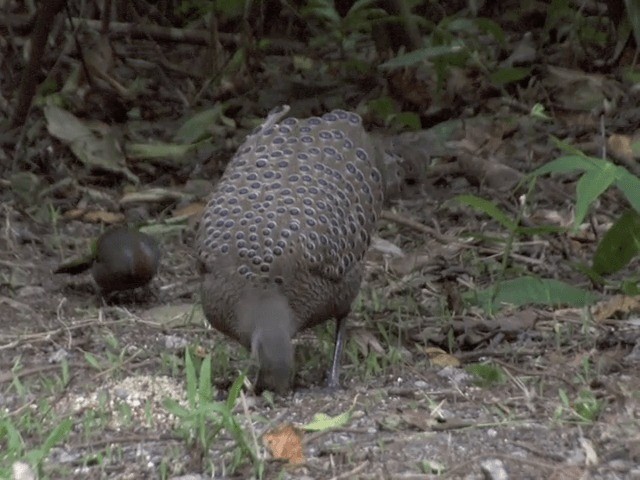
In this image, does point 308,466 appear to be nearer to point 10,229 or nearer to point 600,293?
point 600,293

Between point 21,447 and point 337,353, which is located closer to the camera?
point 21,447

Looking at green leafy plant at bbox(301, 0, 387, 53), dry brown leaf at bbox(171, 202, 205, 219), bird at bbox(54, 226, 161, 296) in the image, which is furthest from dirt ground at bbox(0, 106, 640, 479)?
green leafy plant at bbox(301, 0, 387, 53)

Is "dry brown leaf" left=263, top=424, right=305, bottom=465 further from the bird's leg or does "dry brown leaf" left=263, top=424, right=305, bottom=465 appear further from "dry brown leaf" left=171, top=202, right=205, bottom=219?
"dry brown leaf" left=171, top=202, right=205, bottom=219

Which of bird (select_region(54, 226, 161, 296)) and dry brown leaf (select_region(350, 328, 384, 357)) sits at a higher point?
dry brown leaf (select_region(350, 328, 384, 357))

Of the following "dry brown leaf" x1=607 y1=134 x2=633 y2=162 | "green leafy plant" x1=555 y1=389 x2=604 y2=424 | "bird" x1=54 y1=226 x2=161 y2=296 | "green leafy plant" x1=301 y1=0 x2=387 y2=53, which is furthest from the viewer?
"green leafy plant" x1=301 y1=0 x2=387 y2=53

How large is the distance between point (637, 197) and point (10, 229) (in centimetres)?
329

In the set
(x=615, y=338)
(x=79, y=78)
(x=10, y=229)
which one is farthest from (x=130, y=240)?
(x=79, y=78)

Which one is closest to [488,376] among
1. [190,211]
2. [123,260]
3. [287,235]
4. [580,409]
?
[580,409]

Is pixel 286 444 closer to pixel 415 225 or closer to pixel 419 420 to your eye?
pixel 419 420

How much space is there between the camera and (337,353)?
15.6ft

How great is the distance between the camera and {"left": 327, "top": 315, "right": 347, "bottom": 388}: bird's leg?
462cm

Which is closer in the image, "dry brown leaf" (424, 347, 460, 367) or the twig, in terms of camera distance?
"dry brown leaf" (424, 347, 460, 367)

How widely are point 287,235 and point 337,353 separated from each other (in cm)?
49

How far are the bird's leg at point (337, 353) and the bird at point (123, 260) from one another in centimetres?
105
